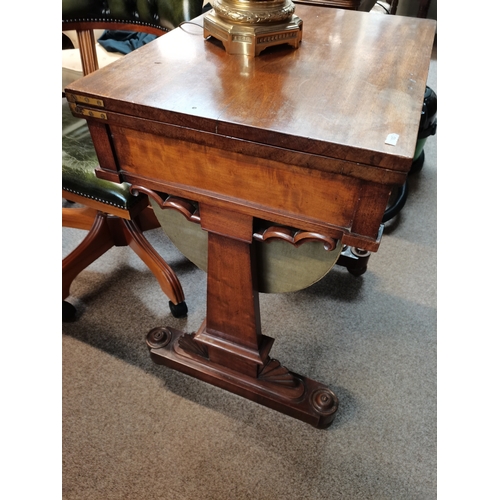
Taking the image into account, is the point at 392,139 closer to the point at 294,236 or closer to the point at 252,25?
the point at 294,236

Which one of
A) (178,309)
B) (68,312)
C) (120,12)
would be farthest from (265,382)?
(120,12)

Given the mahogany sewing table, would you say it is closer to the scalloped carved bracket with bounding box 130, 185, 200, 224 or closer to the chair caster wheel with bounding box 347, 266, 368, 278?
the scalloped carved bracket with bounding box 130, 185, 200, 224

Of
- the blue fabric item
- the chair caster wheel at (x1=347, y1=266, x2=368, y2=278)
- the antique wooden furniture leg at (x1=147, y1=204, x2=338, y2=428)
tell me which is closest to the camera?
the antique wooden furniture leg at (x1=147, y1=204, x2=338, y2=428)

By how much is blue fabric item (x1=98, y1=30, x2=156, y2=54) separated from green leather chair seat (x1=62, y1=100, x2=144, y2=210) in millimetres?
978

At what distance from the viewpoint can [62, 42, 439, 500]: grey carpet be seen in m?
1.00

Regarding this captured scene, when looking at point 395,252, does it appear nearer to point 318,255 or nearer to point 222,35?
point 318,255

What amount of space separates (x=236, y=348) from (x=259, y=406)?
22cm

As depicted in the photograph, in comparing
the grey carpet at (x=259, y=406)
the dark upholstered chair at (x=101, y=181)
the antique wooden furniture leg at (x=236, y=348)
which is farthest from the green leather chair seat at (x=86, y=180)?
the grey carpet at (x=259, y=406)

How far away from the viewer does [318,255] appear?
80 centimetres

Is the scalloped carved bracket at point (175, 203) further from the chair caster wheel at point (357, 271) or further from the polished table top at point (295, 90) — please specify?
the chair caster wheel at point (357, 271)

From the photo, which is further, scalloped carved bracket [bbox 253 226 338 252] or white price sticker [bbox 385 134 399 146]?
scalloped carved bracket [bbox 253 226 338 252]

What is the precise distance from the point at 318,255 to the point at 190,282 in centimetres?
77

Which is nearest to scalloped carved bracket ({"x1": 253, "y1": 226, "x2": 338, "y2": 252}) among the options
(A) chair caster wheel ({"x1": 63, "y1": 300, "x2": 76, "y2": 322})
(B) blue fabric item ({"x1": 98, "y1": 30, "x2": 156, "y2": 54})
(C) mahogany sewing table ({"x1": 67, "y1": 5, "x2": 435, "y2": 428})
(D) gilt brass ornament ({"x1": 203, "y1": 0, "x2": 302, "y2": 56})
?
(C) mahogany sewing table ({"x1": 67, "y1": 5, "x2": 435, "y2": 428})

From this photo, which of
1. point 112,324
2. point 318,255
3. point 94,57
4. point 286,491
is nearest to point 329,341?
point 286,491
